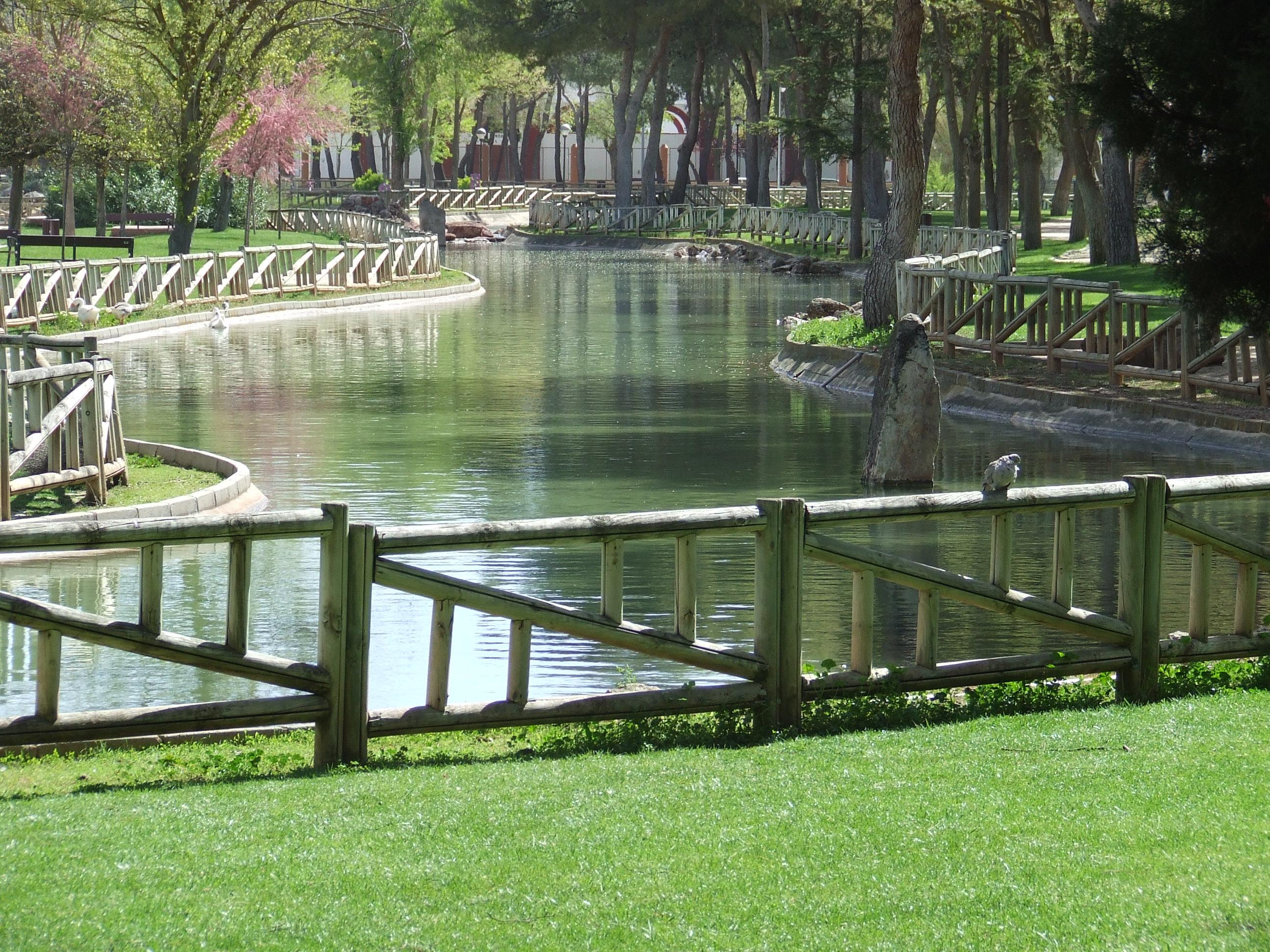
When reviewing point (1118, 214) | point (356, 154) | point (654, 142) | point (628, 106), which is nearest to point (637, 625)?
point (1118, 214)

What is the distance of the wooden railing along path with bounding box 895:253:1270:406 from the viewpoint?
1842 cm

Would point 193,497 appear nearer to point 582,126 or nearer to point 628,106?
point 628,106

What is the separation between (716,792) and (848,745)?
1.06 meters

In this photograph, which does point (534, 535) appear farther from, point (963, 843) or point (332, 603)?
point (963, 843)

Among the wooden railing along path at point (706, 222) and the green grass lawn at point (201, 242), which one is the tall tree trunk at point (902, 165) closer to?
the green grass lawn at point (201, 242)

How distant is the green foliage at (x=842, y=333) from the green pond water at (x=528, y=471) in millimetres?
965

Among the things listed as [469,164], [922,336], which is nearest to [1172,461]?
[922,336]

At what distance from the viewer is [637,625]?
7.21m

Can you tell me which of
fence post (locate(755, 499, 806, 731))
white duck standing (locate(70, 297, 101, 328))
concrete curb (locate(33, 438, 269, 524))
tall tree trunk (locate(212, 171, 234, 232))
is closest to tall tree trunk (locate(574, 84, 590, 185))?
tall tree trunk (locate(212, 171, 234, 232))

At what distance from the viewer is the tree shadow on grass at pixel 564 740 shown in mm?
6672

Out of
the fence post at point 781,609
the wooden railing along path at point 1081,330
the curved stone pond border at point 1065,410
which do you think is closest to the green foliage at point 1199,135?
the wooden railing along path at point 1081,330

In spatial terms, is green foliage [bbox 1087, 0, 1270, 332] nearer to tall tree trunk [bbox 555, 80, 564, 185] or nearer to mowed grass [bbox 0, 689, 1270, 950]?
mowed grass [bbox 0, 689, 1270, 950]

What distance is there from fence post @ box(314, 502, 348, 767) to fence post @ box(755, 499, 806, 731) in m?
1.69

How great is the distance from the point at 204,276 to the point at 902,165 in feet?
48.9
